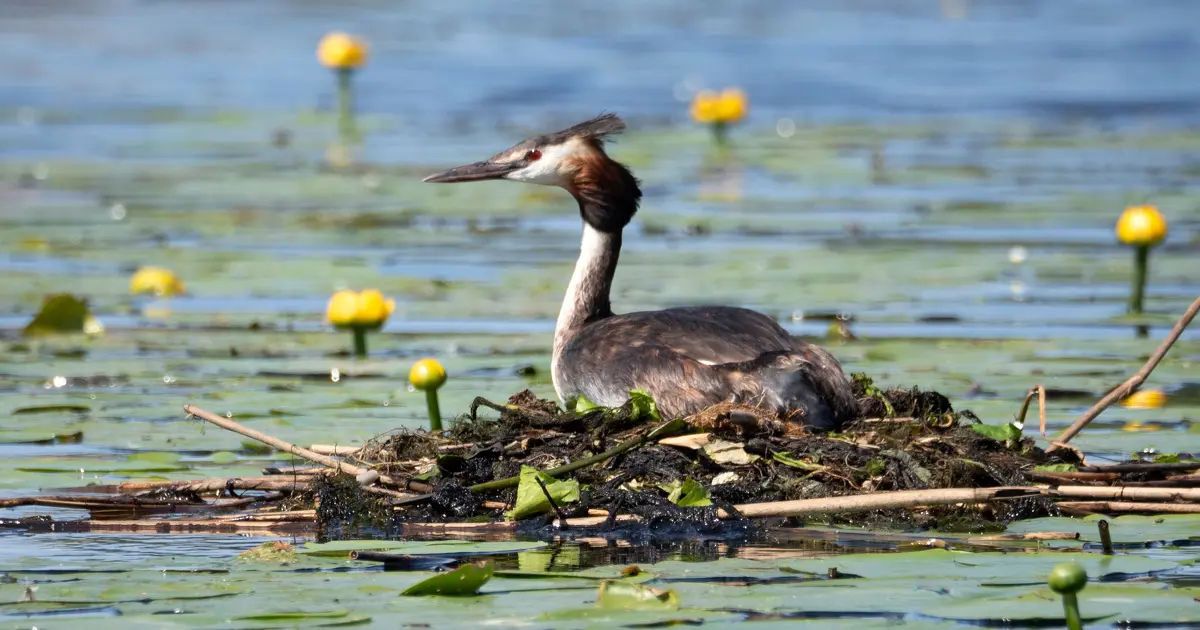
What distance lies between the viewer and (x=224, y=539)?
20.2ft

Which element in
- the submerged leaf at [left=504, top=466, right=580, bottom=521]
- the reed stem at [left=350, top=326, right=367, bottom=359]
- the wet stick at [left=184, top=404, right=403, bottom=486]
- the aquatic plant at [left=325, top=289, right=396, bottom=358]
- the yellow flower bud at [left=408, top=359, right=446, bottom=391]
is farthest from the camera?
the reed stem at [left=350, top=326, right=367, bottom=359]

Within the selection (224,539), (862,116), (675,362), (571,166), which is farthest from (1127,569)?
(862,116)

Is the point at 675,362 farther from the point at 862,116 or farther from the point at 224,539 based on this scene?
the point at 862,116

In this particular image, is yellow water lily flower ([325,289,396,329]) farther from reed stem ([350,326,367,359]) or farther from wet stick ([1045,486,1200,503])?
wet stick ([1045,486,1200,503])

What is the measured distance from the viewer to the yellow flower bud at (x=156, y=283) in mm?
11157

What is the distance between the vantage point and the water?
825 centimetres

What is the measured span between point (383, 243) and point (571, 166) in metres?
5.45

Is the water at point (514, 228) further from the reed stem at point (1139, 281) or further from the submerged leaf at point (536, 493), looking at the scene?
the submerged leaf at point (536, 493)

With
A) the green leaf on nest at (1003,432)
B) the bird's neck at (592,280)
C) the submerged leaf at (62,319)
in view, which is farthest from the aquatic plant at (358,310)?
the green leaf on nest at (1003,432)

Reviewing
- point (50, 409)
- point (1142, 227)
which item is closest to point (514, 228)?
point (1142, 227)

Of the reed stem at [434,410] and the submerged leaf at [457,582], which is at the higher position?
the reed stem at [434,410]

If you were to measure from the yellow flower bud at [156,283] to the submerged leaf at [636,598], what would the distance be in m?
6.63

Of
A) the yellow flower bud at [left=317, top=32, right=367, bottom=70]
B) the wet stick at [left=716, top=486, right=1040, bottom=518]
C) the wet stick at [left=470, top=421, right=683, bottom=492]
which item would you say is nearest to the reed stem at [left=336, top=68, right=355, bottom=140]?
the yellow flower bud at [left=317, top=32, right=367, bottom=70]

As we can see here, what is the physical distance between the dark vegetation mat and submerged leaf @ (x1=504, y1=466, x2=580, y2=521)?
35 mm
